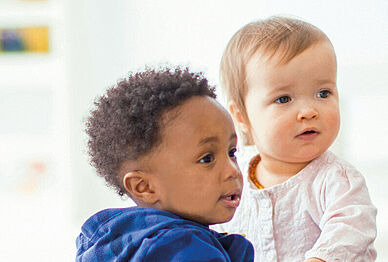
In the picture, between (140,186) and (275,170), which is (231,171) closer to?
(140,186)

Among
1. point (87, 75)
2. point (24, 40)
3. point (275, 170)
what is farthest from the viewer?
point (24, 40)

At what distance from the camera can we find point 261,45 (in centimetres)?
114

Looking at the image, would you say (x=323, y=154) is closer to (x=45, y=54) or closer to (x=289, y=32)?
(x=289, y=32)

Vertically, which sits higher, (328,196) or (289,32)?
(289,32)

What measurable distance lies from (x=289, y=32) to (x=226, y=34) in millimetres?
1781

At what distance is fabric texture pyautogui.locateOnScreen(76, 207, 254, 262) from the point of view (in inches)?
31.8

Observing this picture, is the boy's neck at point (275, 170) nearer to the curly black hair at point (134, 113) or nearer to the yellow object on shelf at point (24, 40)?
the curly black hair at point (134, 113)

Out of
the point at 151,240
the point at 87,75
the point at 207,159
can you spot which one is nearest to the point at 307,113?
the point at 207,159

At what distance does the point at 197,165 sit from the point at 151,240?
140 millimetres

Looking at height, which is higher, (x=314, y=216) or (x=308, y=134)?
(x=308, y=134)

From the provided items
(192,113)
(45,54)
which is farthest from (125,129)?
(45,54)

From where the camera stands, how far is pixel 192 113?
874 millimetres

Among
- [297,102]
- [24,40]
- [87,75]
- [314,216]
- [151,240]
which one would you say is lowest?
[87,75]

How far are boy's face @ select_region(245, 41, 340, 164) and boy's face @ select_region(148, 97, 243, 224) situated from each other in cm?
23
